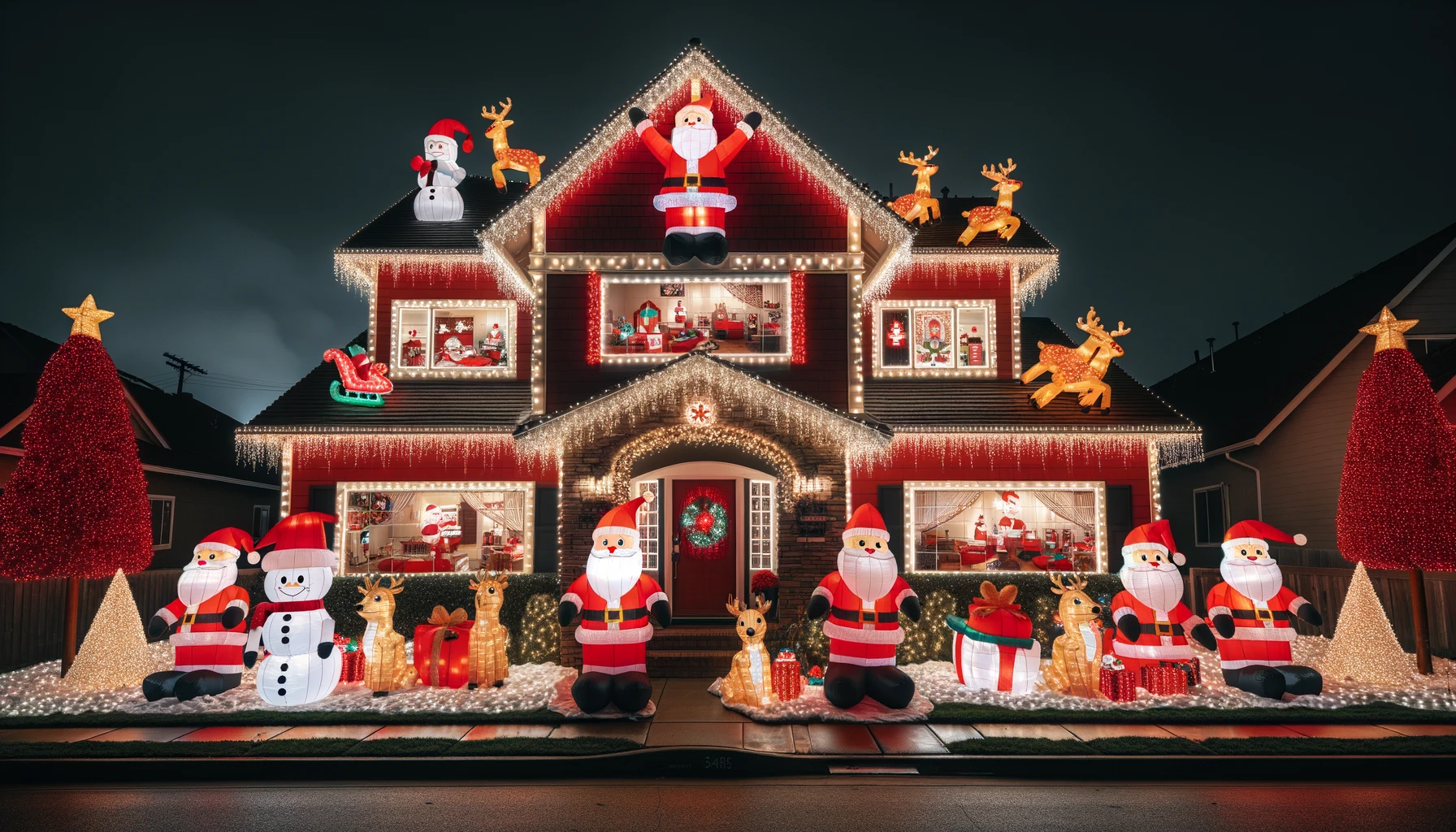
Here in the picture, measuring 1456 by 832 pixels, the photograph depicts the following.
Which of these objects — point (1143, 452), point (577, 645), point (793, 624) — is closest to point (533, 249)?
point (577, 645)

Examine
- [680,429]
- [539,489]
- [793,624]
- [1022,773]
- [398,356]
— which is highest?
[398,356]

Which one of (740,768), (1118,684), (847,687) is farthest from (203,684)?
(1118,684)

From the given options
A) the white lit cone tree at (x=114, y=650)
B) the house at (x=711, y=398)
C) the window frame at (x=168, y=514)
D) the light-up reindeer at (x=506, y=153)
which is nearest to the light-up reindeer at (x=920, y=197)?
the house at (x=711, y=398)

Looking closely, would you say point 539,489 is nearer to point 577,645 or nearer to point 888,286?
point 577,645

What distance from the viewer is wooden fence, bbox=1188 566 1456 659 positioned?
11266 millimetres

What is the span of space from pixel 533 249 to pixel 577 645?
621 centimetres

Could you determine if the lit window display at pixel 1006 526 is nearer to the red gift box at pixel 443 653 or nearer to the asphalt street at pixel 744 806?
the asphalt street at pixel 744 806

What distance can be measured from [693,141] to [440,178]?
22.6 feet

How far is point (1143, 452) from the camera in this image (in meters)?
13.5

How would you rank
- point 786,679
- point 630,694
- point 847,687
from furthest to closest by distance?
point 786,679 < point 847,687 < point 630,694

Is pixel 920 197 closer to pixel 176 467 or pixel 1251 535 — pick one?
pixel 1251 535

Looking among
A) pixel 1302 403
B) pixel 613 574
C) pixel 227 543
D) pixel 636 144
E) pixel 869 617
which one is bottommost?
pixel 869 617

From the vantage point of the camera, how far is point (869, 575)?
889cm

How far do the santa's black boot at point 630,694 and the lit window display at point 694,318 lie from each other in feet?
18.0
